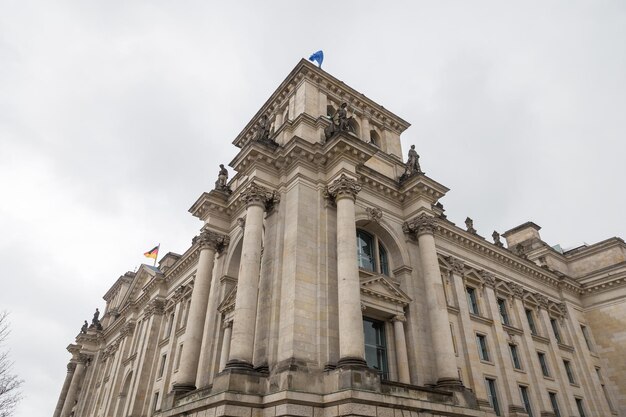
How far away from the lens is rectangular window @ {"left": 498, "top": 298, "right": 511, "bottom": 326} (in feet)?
112

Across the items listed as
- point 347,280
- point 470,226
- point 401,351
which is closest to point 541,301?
point 470,226

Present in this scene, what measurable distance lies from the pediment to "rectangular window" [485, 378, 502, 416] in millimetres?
10271

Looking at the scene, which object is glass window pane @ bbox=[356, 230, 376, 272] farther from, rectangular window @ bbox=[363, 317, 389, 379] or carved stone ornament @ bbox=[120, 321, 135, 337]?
carved stone ornament @ bbox=[120, 321, 135, 337]

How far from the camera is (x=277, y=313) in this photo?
19.8 meters

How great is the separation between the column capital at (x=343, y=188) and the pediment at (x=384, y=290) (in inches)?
177

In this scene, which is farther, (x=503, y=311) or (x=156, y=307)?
(x=156, y=307)

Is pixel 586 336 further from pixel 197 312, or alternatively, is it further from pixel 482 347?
pixel 197 312

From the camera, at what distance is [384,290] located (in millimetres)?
23094

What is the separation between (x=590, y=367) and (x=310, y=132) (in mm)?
31368

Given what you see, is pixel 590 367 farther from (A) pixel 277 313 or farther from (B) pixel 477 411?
(A) pixel 277 313

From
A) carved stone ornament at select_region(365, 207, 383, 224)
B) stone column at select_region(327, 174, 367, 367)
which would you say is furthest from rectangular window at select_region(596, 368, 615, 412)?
stone column at select_region(327, 174, 367, 367)

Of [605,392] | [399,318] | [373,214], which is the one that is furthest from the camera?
[605,392]

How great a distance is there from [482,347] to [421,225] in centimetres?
1150

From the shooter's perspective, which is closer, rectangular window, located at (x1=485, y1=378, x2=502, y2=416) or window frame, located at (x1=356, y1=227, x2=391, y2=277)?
window frame, located at (x1=356, y1=227, x2=391, y2=277)
